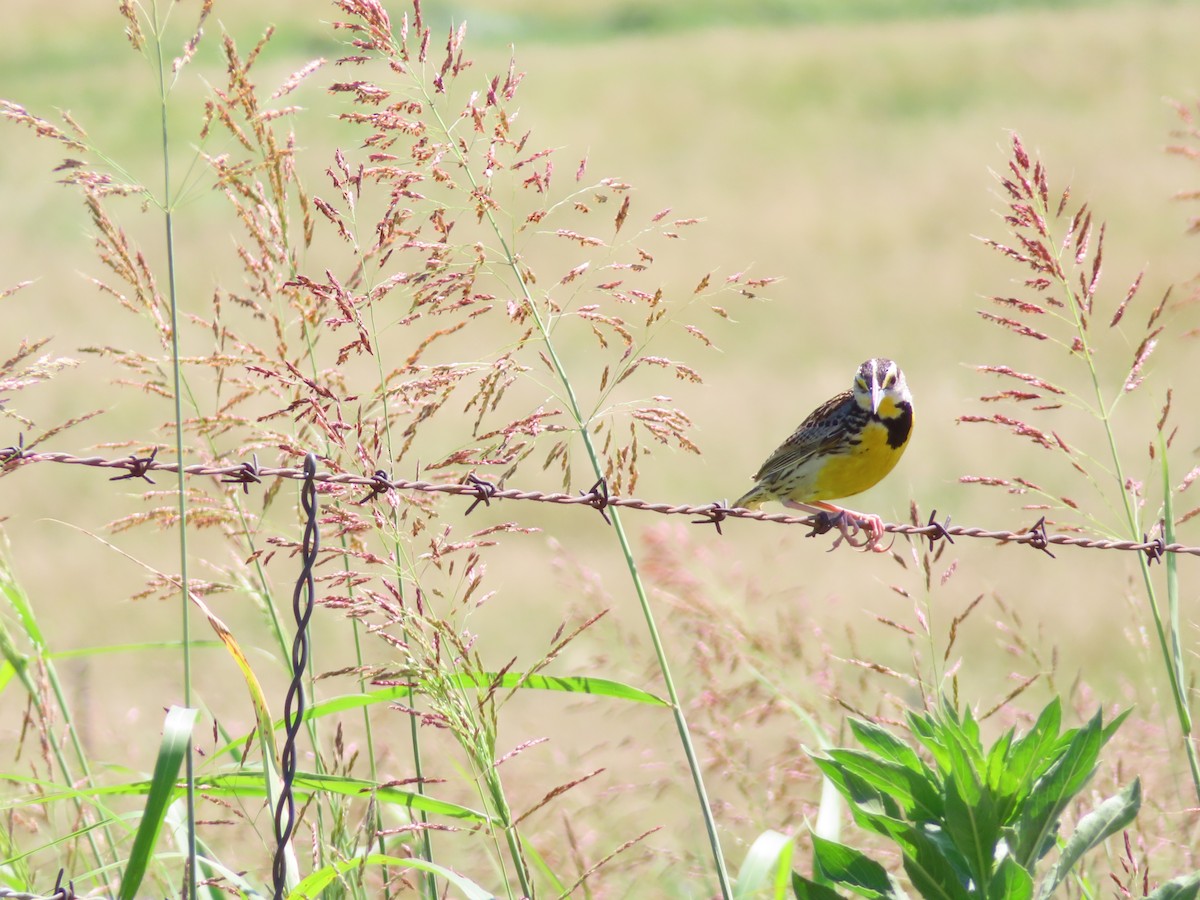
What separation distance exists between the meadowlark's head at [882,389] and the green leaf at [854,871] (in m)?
2.33

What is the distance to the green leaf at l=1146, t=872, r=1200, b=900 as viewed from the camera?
2637 millimetres

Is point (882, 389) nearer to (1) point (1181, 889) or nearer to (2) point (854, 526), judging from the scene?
(2) point (854, 526)

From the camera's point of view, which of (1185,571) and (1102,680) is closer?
(1102,680)

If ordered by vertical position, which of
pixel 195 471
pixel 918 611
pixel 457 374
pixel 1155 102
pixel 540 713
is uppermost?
pixel 1155 102

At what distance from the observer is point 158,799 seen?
2.46 meters

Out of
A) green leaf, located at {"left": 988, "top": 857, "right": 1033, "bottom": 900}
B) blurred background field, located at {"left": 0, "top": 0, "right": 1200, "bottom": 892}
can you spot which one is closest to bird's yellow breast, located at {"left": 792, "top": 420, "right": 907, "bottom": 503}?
blurred background field, located at {"left": 0, "top": 0, "right": 1200, "bottom": 892}

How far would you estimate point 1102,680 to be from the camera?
10.2 m

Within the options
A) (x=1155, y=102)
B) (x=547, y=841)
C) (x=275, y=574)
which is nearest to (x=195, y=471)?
(x=547, y=841)

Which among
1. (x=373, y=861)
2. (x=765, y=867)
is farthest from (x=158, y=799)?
(x=765, y=867)

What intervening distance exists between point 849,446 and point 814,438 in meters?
0.16

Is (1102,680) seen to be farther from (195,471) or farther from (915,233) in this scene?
(915,233)

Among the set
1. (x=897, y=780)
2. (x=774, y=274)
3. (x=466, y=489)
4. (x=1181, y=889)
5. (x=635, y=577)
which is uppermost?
(x=774, y=274)

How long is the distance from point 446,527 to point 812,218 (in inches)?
989

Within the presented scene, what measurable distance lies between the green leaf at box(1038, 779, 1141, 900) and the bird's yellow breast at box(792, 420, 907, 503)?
2213mm
